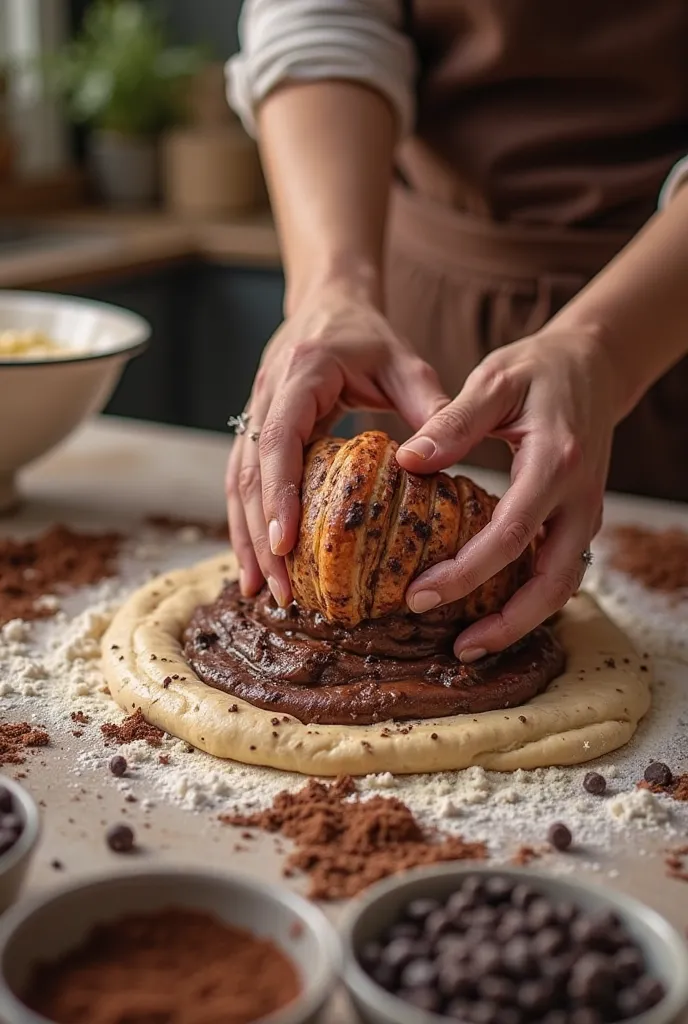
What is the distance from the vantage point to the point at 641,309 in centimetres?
199

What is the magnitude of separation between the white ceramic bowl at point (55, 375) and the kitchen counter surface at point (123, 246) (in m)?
1.19

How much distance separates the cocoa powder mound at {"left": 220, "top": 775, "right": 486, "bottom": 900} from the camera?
144 cm

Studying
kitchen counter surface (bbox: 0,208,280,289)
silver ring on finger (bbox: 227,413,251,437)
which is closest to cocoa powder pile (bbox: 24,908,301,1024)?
silver ring on finger (bbox: 227,413,251,437)

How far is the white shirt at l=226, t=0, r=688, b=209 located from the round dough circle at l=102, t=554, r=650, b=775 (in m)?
1.01

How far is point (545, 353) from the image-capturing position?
185 cm

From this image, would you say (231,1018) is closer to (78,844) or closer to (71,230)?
(78,844)

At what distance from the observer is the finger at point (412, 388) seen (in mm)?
1961

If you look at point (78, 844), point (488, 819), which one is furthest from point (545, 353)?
point (78, 844)

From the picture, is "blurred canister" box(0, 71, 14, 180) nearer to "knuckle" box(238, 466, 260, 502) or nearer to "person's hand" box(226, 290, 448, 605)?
"person's hand" box(226, 290, 448, 605)

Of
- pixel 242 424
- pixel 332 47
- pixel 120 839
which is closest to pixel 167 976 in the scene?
pixel 120 839

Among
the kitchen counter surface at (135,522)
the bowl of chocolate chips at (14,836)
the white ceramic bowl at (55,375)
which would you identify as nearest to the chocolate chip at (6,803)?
the bowl of chocolate chips at (14,836)

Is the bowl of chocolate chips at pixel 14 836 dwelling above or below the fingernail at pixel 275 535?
above

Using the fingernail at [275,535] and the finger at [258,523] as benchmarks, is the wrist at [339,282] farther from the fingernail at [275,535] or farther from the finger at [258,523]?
the fingernail at [275,535]

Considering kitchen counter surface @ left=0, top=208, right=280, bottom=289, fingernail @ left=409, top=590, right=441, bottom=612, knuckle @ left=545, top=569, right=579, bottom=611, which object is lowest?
kitchen counter surface @ left=0, top=208, right=280, bottom=289
